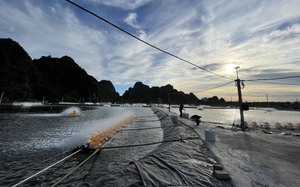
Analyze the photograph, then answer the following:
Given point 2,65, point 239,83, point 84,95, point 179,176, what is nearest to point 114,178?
point 179,176

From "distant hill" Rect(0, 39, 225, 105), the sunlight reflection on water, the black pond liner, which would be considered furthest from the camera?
"distant hill" Rect(0, 39, 225, 105)

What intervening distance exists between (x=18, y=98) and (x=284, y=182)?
11096 centimetres

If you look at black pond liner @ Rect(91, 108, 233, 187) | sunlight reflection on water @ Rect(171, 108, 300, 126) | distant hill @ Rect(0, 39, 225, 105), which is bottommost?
sunlight reflection on water @ Rect(171, 108, 300, 126)

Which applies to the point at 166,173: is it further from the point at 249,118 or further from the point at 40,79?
the point at 40,79

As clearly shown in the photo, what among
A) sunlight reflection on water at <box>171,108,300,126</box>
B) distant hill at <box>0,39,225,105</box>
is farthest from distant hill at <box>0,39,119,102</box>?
sunlight reflection on water at <box>171,108,300,126</box>

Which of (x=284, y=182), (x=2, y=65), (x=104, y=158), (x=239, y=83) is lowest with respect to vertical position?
(x=104, y=158)

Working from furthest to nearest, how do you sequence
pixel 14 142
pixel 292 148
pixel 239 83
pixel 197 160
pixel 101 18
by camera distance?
pixel 239 83, pixel 14 142, pixel 292 148, pixel 197 160, pixel 101 18

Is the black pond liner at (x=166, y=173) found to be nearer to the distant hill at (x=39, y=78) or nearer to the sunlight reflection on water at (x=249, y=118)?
the sunlight reflection on water at (x=249, y=118)

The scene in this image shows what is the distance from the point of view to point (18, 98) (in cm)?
8494

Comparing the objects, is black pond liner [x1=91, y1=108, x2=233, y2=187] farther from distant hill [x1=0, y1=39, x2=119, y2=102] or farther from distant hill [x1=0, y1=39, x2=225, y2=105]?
distant hill [x1=0, y1=39, x2=119, y2=102]

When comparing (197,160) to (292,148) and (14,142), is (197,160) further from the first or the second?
(14,142)

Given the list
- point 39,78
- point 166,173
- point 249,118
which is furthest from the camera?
point 39,78

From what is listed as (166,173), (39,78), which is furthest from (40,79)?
(166,173)

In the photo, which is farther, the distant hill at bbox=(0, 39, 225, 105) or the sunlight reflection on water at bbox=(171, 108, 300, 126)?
the distant hill at bbox=(0, 39, 225, 105)
